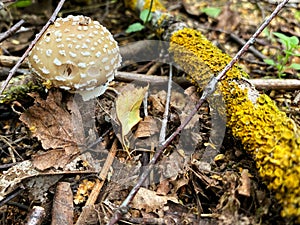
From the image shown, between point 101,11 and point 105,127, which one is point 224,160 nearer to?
point 105,127

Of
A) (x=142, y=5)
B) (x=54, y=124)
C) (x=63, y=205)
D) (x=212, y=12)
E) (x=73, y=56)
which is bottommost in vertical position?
(x=63, y=205)

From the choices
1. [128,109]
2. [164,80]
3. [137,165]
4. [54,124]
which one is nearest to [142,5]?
[164,80]

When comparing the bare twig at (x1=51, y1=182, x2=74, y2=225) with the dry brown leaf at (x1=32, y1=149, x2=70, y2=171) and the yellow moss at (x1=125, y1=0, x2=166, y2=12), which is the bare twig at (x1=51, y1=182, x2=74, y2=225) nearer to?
the dry brown leaf at (x1=32, y1=149, x2=70, y2=171)

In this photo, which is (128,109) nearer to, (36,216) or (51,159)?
(51,159)

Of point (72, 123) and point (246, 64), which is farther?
point (246, 64)

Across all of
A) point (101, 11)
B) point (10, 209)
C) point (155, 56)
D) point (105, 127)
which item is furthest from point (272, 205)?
point (101, 11)

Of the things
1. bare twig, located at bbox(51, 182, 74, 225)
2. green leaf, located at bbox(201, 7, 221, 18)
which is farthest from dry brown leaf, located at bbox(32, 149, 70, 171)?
green leaf, located at bbox(201, 7, 221, 18)
